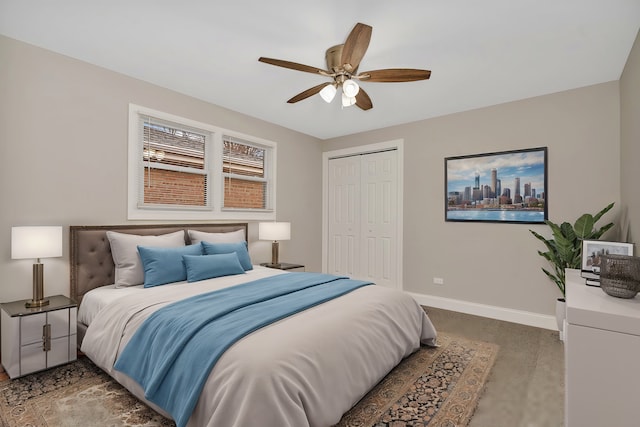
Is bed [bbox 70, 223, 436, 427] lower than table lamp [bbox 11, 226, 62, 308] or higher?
lower

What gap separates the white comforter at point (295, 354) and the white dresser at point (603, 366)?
1046mm

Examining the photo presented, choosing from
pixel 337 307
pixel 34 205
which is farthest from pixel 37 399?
pixel 337 307

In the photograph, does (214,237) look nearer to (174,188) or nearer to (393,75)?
(174,188)

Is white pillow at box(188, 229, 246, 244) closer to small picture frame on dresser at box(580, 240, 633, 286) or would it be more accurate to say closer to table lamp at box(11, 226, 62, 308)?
table lamp at box(11, 226, 62, 308)

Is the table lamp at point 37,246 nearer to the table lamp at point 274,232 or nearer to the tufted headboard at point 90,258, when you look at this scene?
the tufted headboard at point 90,258

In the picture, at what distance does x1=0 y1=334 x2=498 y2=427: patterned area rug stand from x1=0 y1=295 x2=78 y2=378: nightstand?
98 mm

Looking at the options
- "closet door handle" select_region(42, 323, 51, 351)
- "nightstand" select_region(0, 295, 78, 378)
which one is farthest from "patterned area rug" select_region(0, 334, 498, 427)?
"closet door handle" select_region(42, 323, 51, 351)

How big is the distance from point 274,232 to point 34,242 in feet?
7.96

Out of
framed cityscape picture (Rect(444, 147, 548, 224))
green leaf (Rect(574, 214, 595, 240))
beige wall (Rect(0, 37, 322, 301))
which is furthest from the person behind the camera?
framed cityscape picture (Rect(444, 147, 548, 224))

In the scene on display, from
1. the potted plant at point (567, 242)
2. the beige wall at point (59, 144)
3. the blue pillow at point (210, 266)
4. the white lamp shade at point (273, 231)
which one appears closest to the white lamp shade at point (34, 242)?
the beige wall at point (59, 144)

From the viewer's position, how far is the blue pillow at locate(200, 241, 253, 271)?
3349mm

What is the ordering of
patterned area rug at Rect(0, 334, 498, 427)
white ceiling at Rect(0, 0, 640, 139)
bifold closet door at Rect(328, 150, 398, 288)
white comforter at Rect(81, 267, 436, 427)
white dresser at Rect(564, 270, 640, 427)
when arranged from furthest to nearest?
bifold closet door at Rect(328, 150, 398, 288) → white ceiling at Rect(0, 0, 640, 139) → patterned area rug at Rect(0, 334, 498, 427) → white comforter at Rect(81, 267, 436, 427) → white dresser at Rect(564, 270, 640, 427)

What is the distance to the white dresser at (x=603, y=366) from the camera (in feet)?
4.29

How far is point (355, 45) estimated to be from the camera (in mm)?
2115
